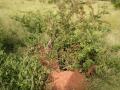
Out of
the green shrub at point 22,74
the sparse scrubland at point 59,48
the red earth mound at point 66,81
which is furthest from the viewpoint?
the red earth mound at point 66,81

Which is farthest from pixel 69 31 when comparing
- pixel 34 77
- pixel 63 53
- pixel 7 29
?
pixel 34 77

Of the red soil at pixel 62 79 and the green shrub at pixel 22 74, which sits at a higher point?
the green shrub at pixel 22 74

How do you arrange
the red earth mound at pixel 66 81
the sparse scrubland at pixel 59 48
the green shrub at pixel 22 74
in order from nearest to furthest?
the green shrub at pixel 22 74, the sparse scrubland at pixel 59 48, the red earth mound at pixel 66 81

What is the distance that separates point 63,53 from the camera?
12844 millimetres

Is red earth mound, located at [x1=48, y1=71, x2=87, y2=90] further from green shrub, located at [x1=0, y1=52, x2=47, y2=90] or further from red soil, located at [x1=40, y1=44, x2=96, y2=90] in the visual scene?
green shrub, located at [x1=0, y1=52, x2=47, y2=90]

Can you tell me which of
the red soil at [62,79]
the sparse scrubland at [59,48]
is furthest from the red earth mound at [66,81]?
the sparse scrubland at [59,48]

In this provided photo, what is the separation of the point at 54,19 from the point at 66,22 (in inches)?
20.6

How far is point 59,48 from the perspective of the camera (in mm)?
13352

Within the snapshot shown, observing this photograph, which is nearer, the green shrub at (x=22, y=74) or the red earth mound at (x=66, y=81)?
the green shrub at (x=22, y=74)

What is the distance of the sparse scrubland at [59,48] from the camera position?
11.0 m

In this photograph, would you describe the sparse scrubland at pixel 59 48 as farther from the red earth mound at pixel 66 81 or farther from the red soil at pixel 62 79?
the red earth mound at pixel 66 81

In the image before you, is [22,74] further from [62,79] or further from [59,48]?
[59,48]

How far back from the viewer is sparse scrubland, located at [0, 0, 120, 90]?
11.0m

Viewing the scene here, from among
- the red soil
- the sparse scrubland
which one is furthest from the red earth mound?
the sparse scrubland
